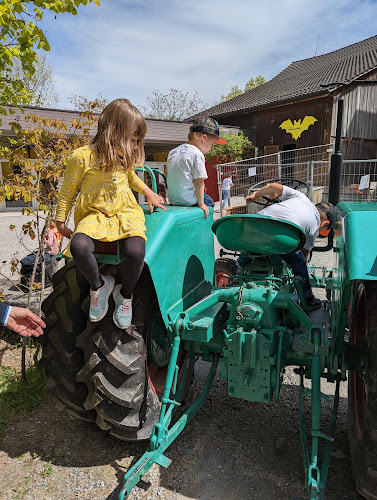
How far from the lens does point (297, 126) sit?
19891mm

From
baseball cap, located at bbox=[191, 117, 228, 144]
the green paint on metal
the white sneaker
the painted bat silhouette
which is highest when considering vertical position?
the painted bat silhouette

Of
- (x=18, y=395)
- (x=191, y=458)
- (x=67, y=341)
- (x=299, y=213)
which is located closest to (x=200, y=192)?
(x=299, y=213)

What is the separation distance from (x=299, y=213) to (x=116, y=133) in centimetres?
166

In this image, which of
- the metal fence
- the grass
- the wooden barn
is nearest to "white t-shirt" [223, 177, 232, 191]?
the metal fence

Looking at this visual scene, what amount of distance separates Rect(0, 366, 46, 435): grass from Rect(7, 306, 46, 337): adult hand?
1.02 m

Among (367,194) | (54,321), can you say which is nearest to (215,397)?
(54,321)

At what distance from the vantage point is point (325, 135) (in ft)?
61.3

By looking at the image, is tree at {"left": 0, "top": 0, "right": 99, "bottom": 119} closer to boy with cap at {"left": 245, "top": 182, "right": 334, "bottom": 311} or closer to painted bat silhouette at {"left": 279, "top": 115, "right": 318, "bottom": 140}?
boy with cap at {"left": 245, "top": 182, "right": 334, "bottom": 311}

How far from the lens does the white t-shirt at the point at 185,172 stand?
303 cm

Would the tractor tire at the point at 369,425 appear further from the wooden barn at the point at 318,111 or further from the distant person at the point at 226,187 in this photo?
the wooden barn at the point at 318,111

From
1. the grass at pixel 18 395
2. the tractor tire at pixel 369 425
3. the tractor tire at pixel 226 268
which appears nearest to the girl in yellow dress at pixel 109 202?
the tractor tire at pixel 369 425

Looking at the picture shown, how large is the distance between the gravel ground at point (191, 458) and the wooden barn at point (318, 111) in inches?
711

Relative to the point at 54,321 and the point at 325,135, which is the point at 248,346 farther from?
the point at 325,135

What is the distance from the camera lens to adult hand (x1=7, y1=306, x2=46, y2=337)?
216 centimetres
